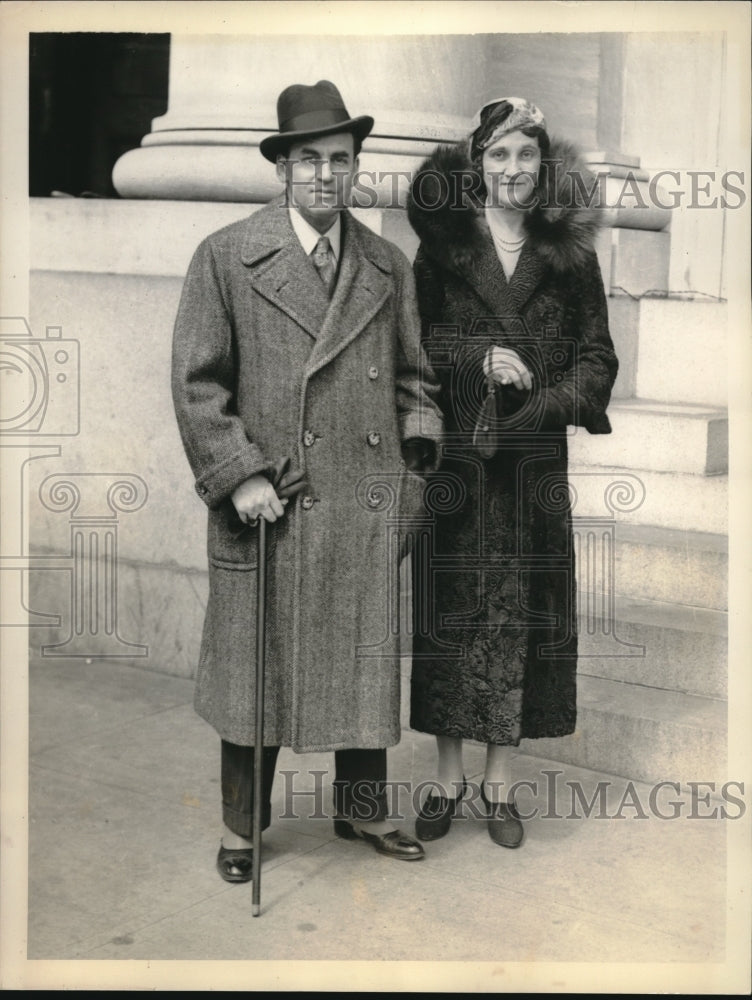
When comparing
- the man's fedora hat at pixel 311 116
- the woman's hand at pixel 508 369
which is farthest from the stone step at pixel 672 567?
the man's fedora hat at pixel 311 116

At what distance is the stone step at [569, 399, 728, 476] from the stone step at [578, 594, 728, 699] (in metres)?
0.62

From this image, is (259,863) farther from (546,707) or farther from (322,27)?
(322,27)

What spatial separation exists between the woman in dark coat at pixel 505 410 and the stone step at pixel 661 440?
1.36m

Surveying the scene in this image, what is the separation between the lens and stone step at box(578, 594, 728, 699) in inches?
222

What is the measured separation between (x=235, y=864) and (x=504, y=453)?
4.97 feet

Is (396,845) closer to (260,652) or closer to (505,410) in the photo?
(260,652)

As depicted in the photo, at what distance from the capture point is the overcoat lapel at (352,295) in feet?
15.1

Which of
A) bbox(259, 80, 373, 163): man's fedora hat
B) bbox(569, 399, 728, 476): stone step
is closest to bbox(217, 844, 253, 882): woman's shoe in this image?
bbox(259, 80, 373, 163): man's fedora hat

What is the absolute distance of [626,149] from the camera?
668cm

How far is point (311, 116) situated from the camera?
448 cm

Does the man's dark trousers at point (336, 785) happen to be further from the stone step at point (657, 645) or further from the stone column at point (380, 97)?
the stone column at point (380, 97)

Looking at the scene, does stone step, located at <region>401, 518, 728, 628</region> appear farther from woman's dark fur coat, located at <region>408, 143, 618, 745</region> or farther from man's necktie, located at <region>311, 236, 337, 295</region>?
man's necktie, located at <region>311, 236, 337, 295</region>

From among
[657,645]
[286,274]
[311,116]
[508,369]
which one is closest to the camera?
[311,116]

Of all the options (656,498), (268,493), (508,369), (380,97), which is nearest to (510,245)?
(508,369)
